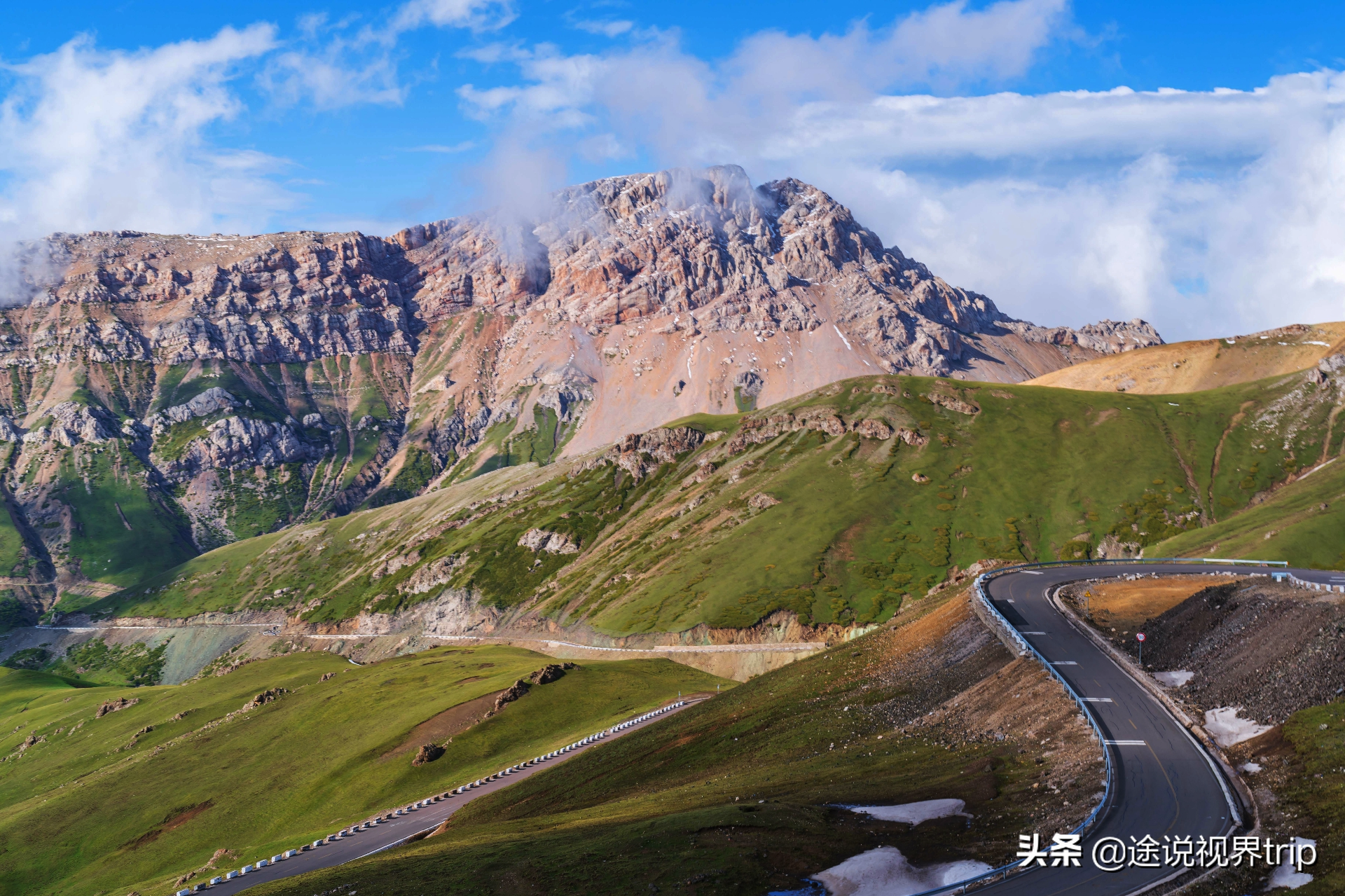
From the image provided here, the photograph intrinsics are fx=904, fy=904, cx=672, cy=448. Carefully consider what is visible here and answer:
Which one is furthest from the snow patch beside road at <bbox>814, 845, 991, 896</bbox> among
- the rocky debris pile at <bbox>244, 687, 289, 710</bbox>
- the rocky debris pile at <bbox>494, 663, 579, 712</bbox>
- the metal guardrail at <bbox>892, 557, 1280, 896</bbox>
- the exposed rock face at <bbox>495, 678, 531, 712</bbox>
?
the rocky debris pile at <bbox>244, 687, 289, 710</bbox>

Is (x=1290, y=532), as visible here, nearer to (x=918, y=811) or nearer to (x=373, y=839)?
(x=918, y=811)

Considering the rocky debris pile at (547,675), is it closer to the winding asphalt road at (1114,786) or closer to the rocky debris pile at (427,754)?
the rocky debris pile at (427,754)

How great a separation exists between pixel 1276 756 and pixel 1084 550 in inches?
6243

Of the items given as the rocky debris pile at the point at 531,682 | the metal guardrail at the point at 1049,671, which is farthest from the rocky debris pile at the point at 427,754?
the metal guardrail at the point at 1049,671

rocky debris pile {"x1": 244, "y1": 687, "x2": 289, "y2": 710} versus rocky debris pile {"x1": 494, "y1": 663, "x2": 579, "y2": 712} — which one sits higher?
rocky debris pile {"x1": 244, "y1": 687, "x2": 289, "y2": 710}

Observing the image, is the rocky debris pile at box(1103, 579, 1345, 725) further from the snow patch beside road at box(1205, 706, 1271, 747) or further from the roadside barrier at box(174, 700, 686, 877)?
the roadside barrier at box(174, 700, 686, 877)

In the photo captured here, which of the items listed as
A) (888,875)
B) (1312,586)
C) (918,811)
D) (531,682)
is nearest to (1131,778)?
(918,811)

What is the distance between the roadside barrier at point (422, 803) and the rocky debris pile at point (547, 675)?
951 inches

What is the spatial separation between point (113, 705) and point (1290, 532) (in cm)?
21485

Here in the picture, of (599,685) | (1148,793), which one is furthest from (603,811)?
(599,685)

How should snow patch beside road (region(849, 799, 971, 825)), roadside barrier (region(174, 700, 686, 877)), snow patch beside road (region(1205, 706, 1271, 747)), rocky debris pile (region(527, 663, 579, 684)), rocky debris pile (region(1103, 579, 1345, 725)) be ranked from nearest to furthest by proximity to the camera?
snow patch beside road (region(849, 799, 971, 825)) → snow patch beside road (region(1205, 706, 1271, 747)) → rocky debris pile (region(1103, 579, 1345, 725)) → roadside barrier (region(174, 700, 686, 877)) → rocky debris pile (region(527, 663, 579, 684))

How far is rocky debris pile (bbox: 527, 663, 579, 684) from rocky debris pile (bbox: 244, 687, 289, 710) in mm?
50780

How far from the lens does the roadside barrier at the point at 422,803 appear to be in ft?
249

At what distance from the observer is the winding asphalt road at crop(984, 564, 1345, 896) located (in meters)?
41.6
